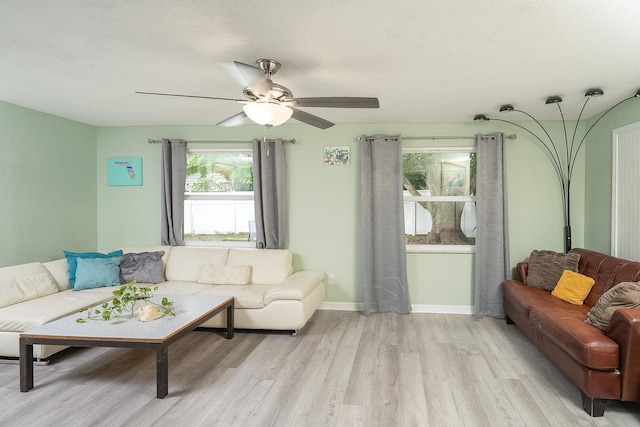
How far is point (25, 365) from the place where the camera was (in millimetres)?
2768

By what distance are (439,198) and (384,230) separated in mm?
817

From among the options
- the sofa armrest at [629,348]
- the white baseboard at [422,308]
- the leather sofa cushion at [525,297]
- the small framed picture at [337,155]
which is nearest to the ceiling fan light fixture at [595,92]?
the leather sofa cushion at [525,297]

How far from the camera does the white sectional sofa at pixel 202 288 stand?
3316 mm

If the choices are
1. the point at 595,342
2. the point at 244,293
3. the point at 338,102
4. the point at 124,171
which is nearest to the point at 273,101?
the point at 338,102

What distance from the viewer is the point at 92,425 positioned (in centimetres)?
235

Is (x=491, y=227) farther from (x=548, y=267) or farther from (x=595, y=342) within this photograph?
(x=595, y=342)

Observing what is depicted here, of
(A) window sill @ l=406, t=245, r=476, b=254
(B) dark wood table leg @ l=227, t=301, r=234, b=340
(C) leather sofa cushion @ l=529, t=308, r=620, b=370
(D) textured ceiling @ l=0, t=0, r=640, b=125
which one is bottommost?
(B) dark wood table leg @ l=227, t=301, r=234, b=340

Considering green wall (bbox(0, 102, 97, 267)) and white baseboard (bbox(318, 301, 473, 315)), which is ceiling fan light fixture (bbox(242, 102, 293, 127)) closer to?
white baseboard (bbox(318, 301, 473, 315))

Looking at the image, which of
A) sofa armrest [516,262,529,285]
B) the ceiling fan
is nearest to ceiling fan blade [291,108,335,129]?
the ceiling fan

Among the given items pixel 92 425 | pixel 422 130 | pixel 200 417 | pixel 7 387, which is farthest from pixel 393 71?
pixel 7 387

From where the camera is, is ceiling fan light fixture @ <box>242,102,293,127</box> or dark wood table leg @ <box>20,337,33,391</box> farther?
dark wood table leg @ <box>20,337,33,391</box>

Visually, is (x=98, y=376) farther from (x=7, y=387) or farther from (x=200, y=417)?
(x=200, y=417)

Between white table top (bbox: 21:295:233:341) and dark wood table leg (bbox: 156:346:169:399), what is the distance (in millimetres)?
91

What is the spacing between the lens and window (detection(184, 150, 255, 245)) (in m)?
5.19
